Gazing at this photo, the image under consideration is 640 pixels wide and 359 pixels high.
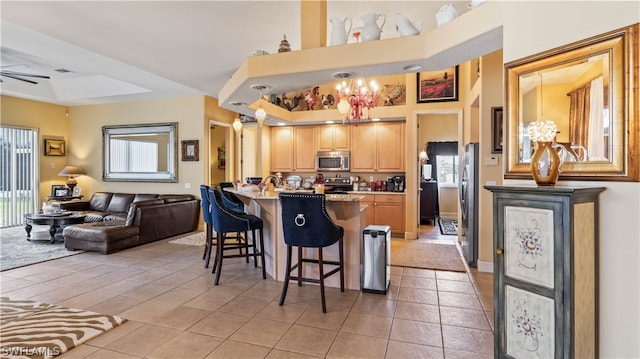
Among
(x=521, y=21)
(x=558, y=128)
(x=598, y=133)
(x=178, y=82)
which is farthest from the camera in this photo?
(x=178, y=82)

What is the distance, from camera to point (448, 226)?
744 cm

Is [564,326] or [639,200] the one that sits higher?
[639,200]

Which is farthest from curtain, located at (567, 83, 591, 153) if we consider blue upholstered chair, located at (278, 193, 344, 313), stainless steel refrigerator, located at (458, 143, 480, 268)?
stainless steel refrigerator, located at (458, 143, 480, 268)

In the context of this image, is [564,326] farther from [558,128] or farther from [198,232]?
[198,232]

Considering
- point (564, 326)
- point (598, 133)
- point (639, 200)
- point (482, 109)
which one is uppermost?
point (482, 109)

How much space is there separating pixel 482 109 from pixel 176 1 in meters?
3.72

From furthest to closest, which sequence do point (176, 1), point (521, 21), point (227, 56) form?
point (227, 56)
point (176, 1)
point (521, 21)

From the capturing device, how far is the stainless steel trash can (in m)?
3.32

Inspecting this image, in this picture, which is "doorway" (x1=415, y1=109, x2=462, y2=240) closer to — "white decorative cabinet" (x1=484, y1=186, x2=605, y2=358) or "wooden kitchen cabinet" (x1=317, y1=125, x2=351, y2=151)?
"wooden kitchen cabinet" (x1=317, y1=125, x2=351, y2=151)

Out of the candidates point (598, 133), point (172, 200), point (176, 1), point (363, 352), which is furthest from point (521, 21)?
point (172, 200)

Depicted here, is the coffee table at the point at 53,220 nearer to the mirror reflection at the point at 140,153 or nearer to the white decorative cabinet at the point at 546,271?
the mirror reflection at the point at 140,153

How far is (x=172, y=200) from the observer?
20.1 ft

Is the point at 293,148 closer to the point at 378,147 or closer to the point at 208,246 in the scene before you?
the point at 378,147

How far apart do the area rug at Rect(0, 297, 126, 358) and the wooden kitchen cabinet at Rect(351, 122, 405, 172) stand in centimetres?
508
